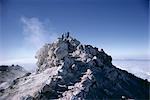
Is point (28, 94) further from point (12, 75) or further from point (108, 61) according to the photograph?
point (12, 75)

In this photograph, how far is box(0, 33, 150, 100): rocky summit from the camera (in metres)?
60.4

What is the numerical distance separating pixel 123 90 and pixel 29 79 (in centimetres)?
2194

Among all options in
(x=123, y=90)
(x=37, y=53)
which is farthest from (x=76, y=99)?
(x=37, y=53)

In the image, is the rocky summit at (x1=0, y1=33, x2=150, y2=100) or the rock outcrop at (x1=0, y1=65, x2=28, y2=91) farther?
the rock outcrop at (x1=0, y1=65, x2=28, y2=91)

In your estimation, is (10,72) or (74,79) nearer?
(74,79)

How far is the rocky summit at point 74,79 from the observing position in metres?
60.4

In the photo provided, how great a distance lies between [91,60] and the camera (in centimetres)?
6900

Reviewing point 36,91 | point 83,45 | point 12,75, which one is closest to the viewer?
point 36,91

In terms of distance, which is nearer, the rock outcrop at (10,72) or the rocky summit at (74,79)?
the rocky summit at (74,79)

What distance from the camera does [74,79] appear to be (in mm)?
66062

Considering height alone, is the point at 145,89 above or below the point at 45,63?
below

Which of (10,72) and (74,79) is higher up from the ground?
(74,79)

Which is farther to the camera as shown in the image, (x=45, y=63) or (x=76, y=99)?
(x=45, y=63)

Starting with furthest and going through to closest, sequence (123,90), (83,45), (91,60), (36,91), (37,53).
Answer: (37,53) → (83,45) → (91,60) → (123,90) → (36,91)
